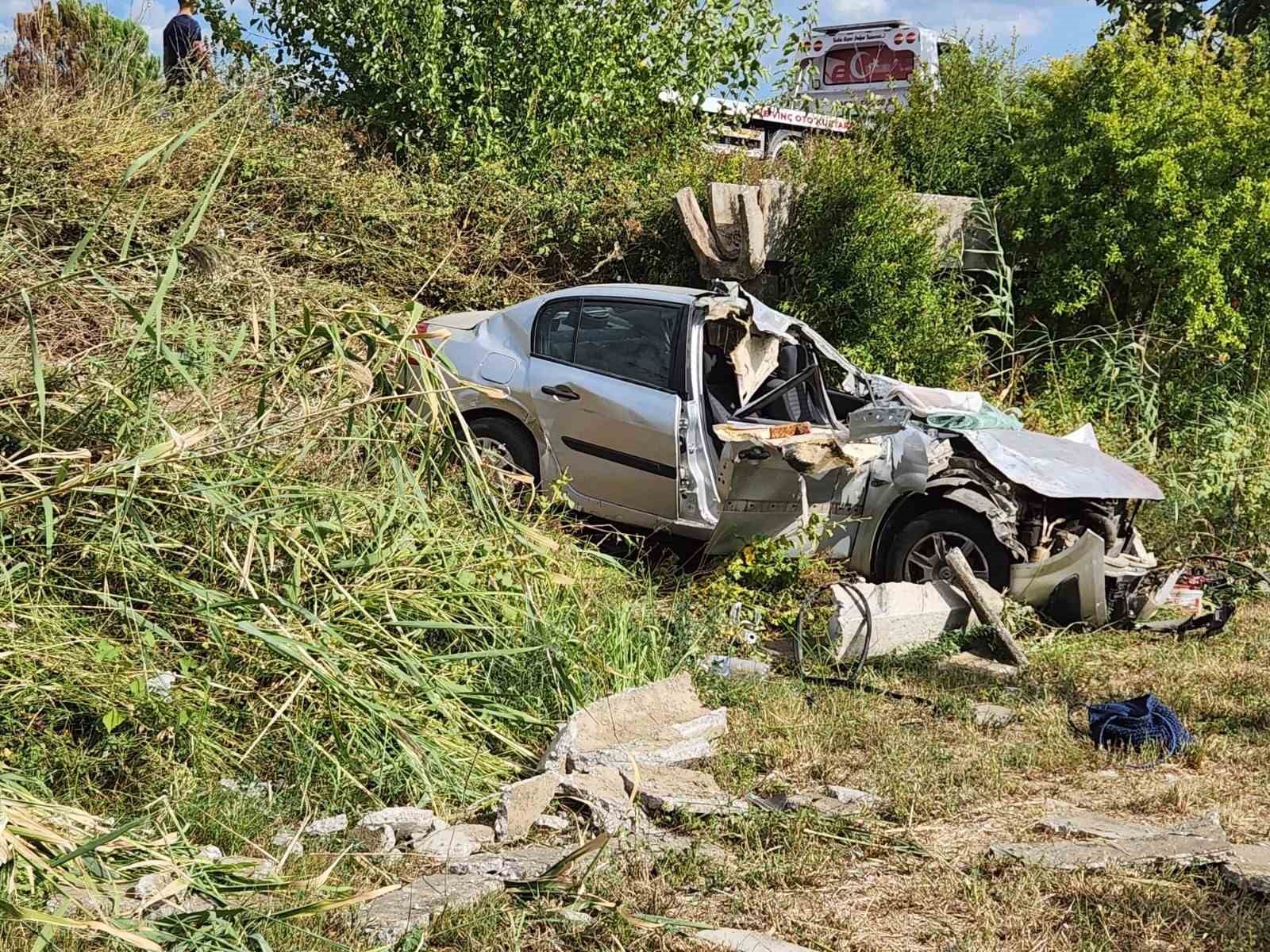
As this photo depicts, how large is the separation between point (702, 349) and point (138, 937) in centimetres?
536

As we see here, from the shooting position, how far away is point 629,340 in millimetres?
8086

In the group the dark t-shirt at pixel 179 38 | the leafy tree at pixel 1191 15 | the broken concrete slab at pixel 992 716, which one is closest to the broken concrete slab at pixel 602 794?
the broken concrete slab at pixel 992 716

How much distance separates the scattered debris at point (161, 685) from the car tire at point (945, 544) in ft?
14.5

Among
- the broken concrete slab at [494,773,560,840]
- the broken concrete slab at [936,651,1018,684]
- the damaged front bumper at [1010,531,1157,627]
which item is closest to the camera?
the broken concrete slab at [494,773,560,840]

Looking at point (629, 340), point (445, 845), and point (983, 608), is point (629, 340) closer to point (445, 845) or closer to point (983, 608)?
point (983, 608)

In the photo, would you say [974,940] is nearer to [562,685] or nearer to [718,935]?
[718,935]

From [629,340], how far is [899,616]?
2412 millimetres

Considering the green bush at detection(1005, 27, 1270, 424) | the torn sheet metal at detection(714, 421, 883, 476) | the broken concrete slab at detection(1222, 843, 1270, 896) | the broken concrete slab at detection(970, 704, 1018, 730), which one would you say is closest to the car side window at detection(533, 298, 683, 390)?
the torn sheet metal at detection(714, 421, 883, 476)

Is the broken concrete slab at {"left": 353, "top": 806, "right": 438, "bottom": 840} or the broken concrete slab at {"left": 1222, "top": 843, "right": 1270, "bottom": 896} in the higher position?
the broken concrete slab at {"left": 353, "top": 806, "right": 438, "bottom": 840}

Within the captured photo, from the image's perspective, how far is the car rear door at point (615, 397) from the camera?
777 cm

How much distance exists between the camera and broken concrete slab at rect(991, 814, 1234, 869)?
14.5 ft

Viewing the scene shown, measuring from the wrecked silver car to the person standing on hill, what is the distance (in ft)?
17.7

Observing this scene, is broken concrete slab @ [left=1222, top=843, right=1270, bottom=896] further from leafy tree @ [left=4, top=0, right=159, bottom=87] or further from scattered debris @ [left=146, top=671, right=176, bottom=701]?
leafy tree @ [left=4, top=0, right=159, bottom=87]

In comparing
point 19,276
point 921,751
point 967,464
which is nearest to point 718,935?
point 921,751
